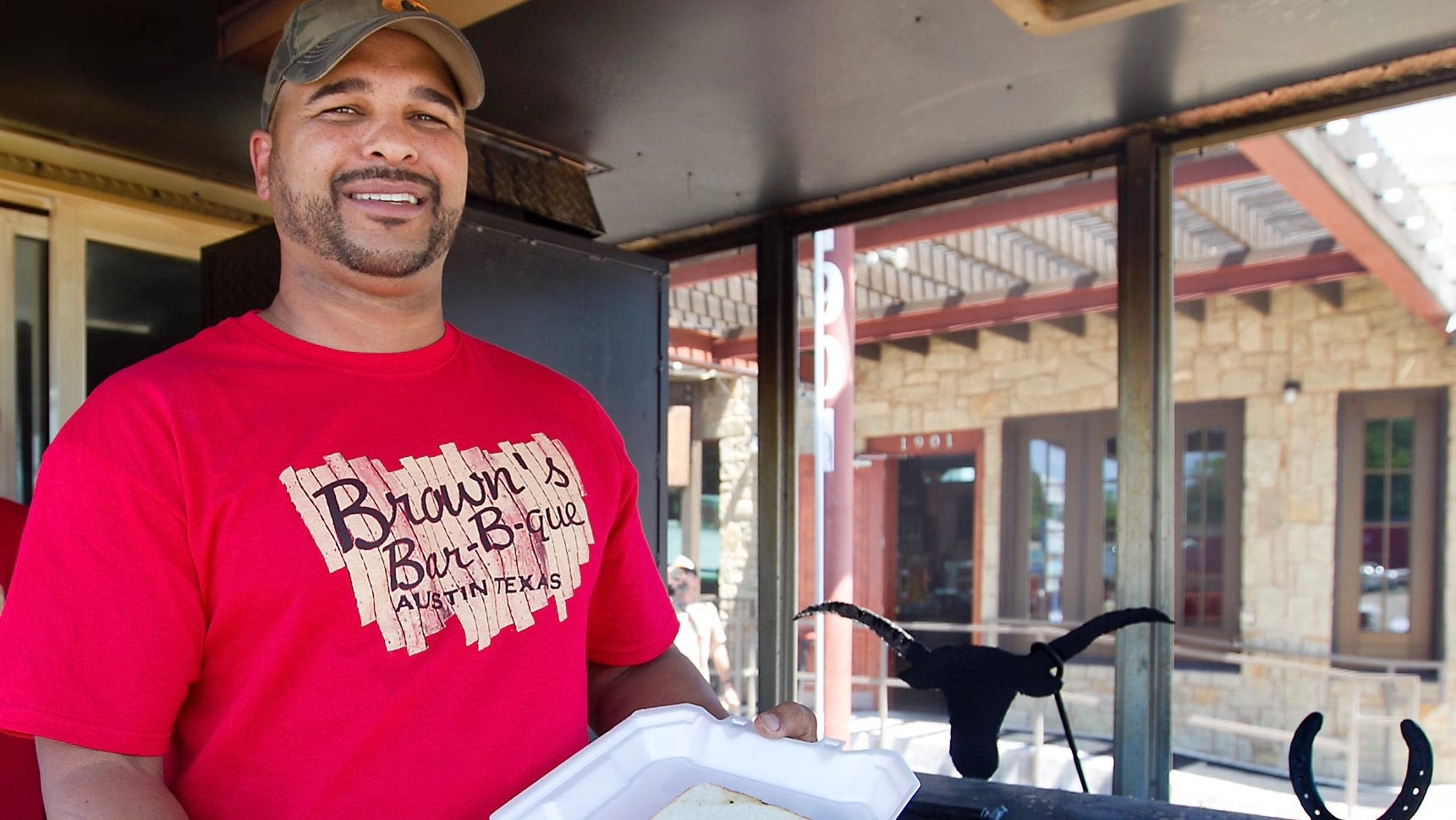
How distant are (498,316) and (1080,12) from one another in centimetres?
147

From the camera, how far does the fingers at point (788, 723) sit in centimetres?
112

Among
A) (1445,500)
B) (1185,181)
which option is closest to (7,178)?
(1185,181)

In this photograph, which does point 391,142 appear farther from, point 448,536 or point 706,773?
point 706,773

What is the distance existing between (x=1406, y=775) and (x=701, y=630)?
508cm

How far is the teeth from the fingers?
753mm

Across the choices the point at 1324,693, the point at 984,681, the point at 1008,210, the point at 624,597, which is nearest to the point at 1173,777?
the point at 1324,693

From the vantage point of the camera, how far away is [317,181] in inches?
49.7

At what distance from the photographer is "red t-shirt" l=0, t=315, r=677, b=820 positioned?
96 centimetres

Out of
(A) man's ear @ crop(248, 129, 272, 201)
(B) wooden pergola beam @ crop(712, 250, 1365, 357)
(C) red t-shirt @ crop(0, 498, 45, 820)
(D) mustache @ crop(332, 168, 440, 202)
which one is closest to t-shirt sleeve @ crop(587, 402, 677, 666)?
(D) mustache @ crop(332, 168, 440, 202)

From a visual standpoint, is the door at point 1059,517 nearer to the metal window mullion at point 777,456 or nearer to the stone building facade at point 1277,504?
the stone building facade at point 1277,504

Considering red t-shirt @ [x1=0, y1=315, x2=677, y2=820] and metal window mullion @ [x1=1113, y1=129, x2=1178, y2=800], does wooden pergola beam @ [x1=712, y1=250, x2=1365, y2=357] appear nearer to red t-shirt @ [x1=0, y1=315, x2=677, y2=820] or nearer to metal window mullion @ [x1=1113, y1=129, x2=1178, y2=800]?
metal window mullion @ [x1=1113, y1=129, x2=1178, y2=800]

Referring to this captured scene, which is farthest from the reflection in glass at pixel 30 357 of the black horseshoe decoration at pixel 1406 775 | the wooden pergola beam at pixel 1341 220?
the wooden pergola beam at pixel 1341 220

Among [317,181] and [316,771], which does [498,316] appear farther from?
[316,771]

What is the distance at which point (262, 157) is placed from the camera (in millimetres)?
1357
